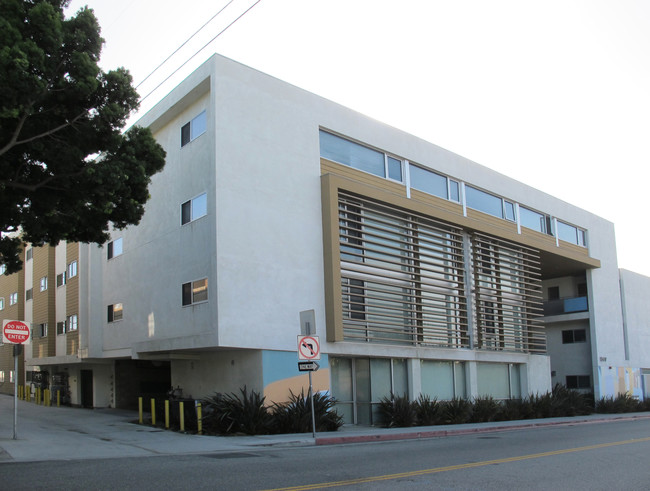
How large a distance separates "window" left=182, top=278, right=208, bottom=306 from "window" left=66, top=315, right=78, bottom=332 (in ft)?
37.3

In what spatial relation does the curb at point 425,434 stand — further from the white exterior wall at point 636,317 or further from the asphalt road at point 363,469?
the white exterior wall at point 636,317

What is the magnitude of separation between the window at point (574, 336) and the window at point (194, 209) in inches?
1029

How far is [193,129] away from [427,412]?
41.3ft

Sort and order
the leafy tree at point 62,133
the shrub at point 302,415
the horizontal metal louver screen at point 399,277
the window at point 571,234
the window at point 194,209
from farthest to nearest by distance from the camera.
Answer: the window at point 571,234
the horizontal metal louver screen at point 399,277
the window at point 194,209
the shrub at point 302,415
the leafy tree at point 62,133

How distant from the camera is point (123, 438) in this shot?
16156mm

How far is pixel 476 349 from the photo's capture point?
26.5 metres

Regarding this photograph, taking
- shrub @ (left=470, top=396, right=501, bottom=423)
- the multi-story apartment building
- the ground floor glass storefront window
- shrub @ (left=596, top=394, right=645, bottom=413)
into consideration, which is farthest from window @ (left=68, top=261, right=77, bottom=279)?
shrub @ (left=596, top=394, right=645, bottom=413)

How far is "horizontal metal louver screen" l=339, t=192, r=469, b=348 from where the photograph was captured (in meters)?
21.5

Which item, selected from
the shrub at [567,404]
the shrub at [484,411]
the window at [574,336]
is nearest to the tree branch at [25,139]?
the shrub at [484,411]

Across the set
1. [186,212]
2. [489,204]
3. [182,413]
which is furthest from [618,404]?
[186,212]

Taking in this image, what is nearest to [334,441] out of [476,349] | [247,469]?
[247,469]

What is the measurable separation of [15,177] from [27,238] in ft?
6.70

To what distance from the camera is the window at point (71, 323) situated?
28.7m

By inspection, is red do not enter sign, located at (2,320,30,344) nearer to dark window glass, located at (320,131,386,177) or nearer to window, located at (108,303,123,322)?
window, located at (108,303,123,322)
